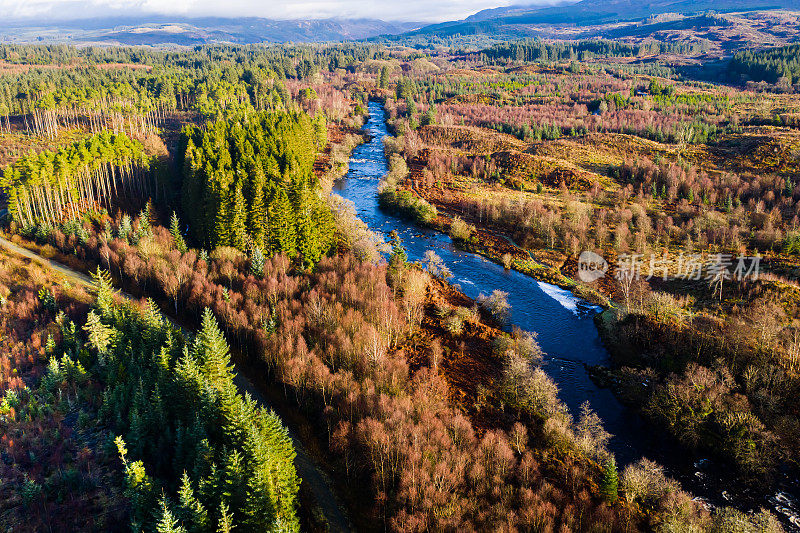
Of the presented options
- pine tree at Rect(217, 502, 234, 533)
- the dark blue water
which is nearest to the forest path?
pine tree at Rect(217, 502, 234, 533)

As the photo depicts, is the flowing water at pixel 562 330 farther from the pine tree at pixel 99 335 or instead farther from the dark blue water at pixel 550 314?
the pine tree at pixel 99 335

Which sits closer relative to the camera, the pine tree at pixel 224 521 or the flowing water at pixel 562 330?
the pine tree at pixel 224 521

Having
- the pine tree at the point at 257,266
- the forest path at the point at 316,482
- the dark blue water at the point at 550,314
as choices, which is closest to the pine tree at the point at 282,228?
the pine tree at the point at 257,266

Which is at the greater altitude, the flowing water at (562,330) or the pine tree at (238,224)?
the pine tree at (238,224)

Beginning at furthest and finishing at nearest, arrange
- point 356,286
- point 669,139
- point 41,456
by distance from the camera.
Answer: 1. point 669,139
2. point 356,286
3. point 41,456

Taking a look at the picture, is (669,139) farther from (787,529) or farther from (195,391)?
(195,391)

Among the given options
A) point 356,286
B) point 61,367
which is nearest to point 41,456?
point 61,367

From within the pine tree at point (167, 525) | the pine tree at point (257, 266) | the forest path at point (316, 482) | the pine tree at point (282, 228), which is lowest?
the forest path at point (316, 482)

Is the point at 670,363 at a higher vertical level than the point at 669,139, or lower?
lower

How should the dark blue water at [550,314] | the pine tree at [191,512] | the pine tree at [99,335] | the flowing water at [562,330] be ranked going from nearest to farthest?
1. the pine tree at [191,512]
2. the flowing water at [562,330]
3. the pine tree at [99,335]
4. the dark blue water at [550,314]
